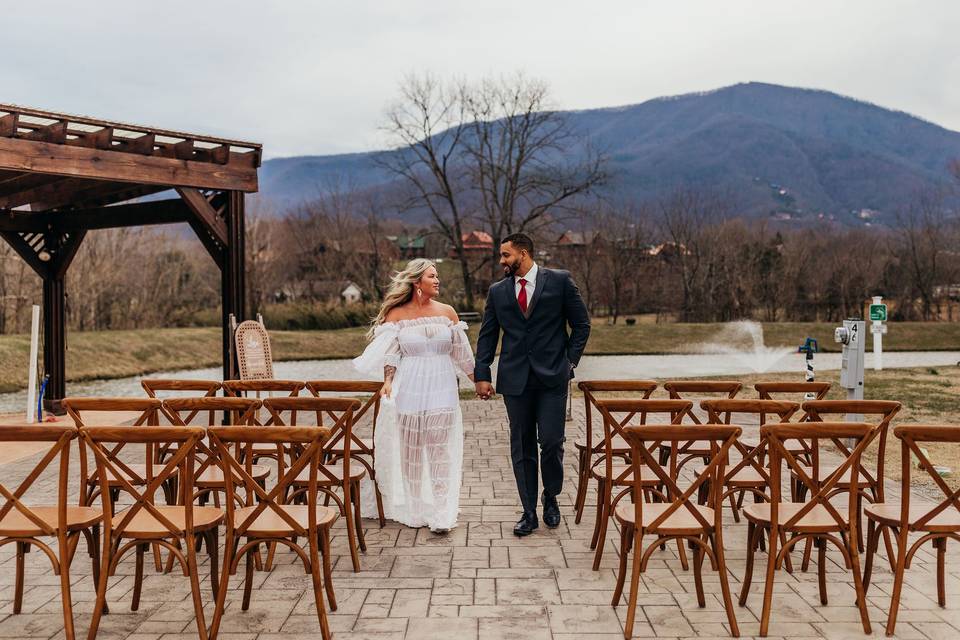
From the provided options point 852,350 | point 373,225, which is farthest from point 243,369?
point 373,225

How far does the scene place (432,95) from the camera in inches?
1463

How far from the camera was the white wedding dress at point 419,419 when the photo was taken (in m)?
5.68

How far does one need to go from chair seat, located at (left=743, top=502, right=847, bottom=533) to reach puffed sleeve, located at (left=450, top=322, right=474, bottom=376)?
7.31 feet

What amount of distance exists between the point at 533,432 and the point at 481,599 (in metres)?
1.51

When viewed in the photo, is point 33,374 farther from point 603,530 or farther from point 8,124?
point 603,530

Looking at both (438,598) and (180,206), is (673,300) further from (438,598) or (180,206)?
(438,598)

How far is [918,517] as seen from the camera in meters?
4.20

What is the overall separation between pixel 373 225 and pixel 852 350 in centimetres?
4564

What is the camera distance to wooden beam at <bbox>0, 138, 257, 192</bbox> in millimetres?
7648

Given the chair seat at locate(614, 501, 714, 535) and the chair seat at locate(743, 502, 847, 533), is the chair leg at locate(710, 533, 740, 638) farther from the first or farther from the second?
the chair seat at locate(743, 502, 847, 533)

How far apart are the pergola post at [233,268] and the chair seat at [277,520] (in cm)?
598

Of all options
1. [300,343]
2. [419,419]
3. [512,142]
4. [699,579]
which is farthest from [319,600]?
[512,142]

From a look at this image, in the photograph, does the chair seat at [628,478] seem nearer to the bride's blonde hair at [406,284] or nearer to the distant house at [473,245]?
the bride's blonde hair at [406,284]

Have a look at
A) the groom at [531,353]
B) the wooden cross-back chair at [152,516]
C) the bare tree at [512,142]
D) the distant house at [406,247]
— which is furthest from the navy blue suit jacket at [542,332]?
the distant house at [406,247]
